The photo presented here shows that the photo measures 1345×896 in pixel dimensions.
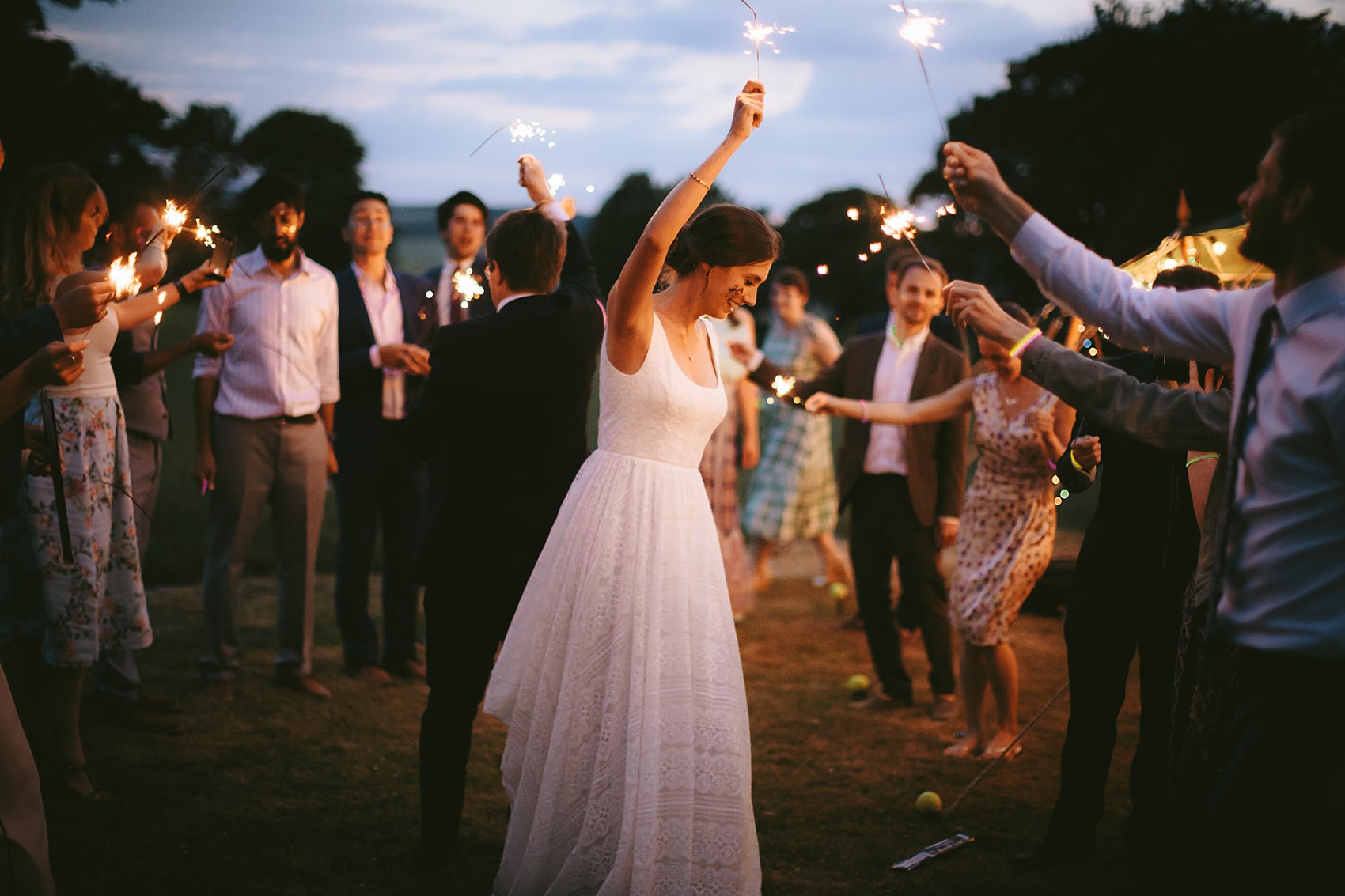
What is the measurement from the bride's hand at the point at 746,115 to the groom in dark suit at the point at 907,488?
2.81 metres

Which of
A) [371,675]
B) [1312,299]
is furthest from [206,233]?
[1312,299]

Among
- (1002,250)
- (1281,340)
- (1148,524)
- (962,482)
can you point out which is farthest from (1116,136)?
(1281,340)

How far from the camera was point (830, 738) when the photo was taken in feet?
17.3

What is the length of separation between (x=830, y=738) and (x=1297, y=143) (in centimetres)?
384

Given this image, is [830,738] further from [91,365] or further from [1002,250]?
[1002,250]

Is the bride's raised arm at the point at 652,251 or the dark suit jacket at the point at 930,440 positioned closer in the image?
the bride's raised arm at the point at 652,251

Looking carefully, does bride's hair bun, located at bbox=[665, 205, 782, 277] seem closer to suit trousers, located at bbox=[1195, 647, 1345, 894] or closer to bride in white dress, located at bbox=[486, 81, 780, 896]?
bride in white dress, located at bbox=[486, 81, 780, 896]

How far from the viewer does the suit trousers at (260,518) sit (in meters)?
5.41

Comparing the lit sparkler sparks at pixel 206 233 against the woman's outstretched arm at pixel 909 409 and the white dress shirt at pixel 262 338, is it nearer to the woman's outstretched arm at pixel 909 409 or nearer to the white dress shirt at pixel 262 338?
the white dress shirt at pixel 262 338

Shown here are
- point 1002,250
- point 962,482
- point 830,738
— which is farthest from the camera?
point 1002,250

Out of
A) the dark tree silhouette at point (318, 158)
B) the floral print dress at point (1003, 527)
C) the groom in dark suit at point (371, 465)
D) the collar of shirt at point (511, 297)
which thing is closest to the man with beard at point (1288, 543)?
the collar of shirt at point (511, 297)

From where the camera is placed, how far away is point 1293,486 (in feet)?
6.80

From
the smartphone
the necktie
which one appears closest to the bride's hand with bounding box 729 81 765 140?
the necktie

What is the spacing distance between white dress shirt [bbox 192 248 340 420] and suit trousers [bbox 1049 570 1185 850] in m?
4.06
